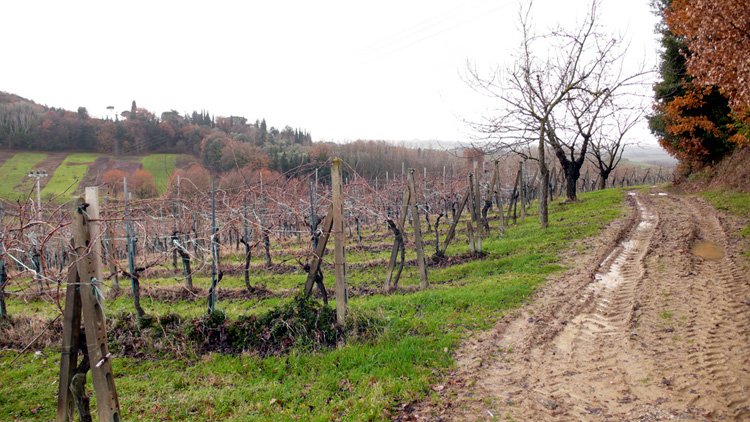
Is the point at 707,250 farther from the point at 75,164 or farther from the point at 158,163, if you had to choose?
the point at 75,164

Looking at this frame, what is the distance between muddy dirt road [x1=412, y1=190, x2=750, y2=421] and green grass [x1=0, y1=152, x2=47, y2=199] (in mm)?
48167

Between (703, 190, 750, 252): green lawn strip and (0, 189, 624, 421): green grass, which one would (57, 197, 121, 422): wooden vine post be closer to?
(0, 189, 624, 421): green grass

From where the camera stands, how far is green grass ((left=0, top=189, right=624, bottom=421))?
419 centimetres

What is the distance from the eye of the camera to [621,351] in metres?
4.75

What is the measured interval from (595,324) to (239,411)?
447 centimetres

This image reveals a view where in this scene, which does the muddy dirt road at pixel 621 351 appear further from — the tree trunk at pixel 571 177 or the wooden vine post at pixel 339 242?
the tree trunk at pixel 571 177

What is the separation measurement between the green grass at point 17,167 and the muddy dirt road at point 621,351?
1896 inches

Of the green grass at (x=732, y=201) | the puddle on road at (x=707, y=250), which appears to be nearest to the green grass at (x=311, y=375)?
the puddle on road at (x=707, y=250)

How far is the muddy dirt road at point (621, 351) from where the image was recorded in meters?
3.77

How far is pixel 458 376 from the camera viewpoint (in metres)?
4.56

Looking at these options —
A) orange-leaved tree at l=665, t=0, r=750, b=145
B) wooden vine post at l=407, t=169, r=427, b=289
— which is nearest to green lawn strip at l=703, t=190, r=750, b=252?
orange-leaved tree at l=665, t=0, r=750, b=145

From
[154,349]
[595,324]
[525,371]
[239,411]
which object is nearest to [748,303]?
[595,324]

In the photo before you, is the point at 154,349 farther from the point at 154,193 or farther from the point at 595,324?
the point at 154,193

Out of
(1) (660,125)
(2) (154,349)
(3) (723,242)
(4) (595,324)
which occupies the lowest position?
(2) (154,349)
